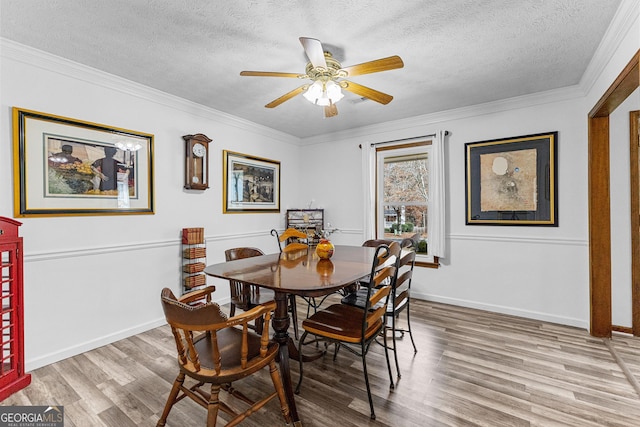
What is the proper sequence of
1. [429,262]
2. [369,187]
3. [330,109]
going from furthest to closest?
1. [369,187]
2. [429,262]
3. [330,109]

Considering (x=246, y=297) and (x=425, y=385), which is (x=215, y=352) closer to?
(x=246, y=297)

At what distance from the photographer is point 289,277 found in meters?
1.86

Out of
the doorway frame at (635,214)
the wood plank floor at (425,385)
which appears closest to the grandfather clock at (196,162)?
the wood plank floor at (425,385)

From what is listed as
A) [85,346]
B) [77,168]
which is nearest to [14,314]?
[85,346]

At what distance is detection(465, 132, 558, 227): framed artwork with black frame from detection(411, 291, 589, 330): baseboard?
1003mm

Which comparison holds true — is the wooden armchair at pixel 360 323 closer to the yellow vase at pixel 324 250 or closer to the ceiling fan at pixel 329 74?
the yellow vase at pixel 324 250

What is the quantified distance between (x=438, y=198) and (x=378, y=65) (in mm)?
2385

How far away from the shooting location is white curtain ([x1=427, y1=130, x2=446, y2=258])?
12.6 feet

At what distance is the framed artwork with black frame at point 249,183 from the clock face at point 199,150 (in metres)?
0.39

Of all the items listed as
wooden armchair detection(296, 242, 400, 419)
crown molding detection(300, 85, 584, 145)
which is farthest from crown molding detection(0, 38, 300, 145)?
wooden armchair detection(296, 242, 400, 419)

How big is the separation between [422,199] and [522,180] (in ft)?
3.85

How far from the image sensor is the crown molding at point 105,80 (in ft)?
7.50

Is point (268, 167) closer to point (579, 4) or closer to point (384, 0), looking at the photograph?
point (384, 0)

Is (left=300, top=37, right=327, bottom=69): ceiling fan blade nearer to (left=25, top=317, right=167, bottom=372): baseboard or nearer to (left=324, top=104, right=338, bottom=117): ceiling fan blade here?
(left=324, top=104, right=338, bottom=117): ceiling fan blade
